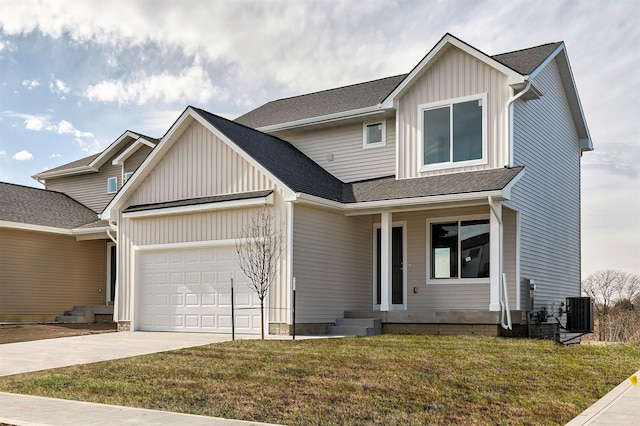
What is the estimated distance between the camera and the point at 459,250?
18.2 metres

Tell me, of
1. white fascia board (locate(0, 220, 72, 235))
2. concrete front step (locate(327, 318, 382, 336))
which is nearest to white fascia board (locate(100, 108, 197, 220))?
white fascia board (locate(0, 220, 72, 235))

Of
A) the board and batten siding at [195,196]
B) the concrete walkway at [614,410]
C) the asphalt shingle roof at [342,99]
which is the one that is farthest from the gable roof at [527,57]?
the concrete walkway at [614,410]

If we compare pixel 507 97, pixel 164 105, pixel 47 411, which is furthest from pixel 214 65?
pixel 47 411

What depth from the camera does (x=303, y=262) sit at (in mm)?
17375

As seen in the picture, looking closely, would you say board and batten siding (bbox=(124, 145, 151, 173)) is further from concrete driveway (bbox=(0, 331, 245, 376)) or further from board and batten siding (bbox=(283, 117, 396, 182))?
concrete driveway (bbox=(0, 331, 245, 376))

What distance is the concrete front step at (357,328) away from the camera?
17.3 meters

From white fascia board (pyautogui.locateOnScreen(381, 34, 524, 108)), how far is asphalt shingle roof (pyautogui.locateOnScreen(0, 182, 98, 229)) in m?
12.7

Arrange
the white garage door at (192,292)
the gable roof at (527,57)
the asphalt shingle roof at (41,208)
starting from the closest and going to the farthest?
1. the white garage door at (192,292)
2. the gable roof at (527,57)
3. the asphalt shingle roof at (41,208)

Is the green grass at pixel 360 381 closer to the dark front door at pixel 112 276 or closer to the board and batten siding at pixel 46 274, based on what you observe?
the board and batten siding at pixel 46 274

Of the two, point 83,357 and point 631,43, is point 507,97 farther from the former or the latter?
point 83,357

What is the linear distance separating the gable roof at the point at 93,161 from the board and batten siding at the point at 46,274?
3288 mm

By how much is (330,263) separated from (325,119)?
15.0 ft

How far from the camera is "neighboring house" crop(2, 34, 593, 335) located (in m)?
17.2

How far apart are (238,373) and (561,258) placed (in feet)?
45.5
